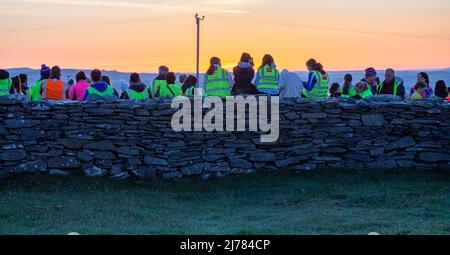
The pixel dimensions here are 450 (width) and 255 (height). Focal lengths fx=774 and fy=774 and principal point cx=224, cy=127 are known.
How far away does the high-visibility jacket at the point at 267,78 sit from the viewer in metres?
15.2

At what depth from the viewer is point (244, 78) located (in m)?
15.1

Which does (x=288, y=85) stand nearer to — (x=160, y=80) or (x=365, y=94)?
(x=365, y=94)

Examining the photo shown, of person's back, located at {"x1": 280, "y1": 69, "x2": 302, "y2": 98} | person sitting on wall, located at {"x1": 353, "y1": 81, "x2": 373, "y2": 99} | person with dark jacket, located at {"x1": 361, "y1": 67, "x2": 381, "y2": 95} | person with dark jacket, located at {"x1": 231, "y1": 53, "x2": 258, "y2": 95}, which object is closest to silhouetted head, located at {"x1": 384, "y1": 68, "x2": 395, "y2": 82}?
person sitting on wall, located at {"x1": 353, "y1": 81, "x2": 373, "y2": 99}

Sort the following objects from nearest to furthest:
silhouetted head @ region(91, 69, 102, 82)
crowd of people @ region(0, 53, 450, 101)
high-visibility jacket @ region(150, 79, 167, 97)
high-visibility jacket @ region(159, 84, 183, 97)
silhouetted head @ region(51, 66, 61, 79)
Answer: silhouetted head @ region(91, 69, 102, 82), crowd of people @ region(0, 53, 450, 101), silhouetted head @ region(51, 66, 61, 79), high-visibility jacket @ region(159, 84, 183, 97), high-visibility jacket @ region(150, 79, 167, 97)

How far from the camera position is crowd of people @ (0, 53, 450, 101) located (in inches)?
592

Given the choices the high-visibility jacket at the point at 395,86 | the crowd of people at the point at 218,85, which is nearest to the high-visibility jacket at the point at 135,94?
the crowd of people at the point at 218,85

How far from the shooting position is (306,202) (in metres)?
12.4

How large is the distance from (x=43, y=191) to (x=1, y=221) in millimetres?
2424

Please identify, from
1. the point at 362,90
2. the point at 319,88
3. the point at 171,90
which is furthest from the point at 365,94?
the point at 171,90

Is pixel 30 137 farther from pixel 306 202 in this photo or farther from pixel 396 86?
pixel 396 86

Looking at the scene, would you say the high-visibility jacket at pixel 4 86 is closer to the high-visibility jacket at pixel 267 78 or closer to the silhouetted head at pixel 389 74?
the high-visibility jacket at pixel 267 78

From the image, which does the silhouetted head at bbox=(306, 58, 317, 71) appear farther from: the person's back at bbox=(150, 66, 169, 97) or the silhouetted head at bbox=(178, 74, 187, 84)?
the silhouetted head at bbox=(178, 74, 187, 84)

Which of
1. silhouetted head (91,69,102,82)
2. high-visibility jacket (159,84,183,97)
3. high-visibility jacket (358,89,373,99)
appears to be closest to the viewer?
silhouetted head (91,69,102,82)
